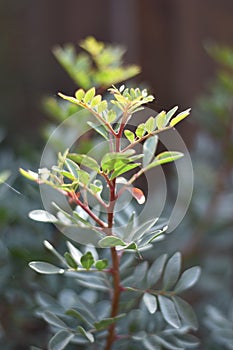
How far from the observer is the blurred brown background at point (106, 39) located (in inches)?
52.5

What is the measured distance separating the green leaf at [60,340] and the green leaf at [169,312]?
88 mm

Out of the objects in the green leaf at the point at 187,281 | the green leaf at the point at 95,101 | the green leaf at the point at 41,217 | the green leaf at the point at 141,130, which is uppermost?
the green leaf at the point at 95,101

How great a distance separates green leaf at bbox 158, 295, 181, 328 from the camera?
51 cm

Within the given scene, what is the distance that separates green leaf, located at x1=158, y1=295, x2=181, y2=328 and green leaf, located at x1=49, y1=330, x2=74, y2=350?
88 mm

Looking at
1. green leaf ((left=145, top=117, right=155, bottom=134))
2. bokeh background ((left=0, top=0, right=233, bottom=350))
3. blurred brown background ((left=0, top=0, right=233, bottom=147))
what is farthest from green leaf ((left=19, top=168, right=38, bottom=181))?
blurred brown background ((left=0, top=0, right=233, bottom=147))

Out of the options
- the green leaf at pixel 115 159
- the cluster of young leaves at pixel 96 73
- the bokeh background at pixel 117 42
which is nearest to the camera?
the green leaf at pixel 115 159

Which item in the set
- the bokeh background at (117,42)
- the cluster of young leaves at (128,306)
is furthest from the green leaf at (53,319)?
the bokeh background at (117,42)

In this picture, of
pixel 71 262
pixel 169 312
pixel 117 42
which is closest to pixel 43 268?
pixel 71 262

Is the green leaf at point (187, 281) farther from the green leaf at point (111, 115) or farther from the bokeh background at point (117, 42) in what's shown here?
the bokeh background at point (117, 42)

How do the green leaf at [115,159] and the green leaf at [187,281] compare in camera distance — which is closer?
the green leaf at [115,159]

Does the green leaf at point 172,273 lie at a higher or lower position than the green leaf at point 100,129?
lower

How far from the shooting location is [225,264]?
3.18 feet

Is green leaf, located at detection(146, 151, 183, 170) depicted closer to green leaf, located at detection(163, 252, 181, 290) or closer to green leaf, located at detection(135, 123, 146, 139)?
green leaf, located at detection(135, 123, 146, 139)

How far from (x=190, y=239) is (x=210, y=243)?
0.17ft
